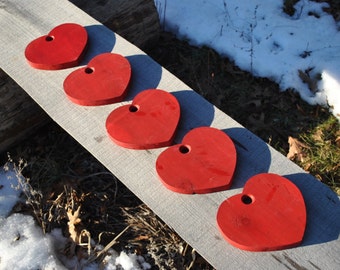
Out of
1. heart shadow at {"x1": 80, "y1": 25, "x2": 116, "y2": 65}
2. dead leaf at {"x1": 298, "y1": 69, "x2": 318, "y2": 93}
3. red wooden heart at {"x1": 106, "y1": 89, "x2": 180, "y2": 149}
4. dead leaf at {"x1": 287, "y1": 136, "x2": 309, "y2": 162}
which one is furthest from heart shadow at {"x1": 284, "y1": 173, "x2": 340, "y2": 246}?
dead leaf at {"x1": 298, "y1": 69, "x2": 318, "y2": 93}

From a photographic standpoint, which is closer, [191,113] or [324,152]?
[191,113]

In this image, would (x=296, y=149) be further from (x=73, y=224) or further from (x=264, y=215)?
(x=73, y=224)

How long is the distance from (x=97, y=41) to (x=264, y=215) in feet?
5.23

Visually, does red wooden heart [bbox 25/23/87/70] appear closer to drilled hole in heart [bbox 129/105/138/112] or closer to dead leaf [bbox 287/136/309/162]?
drilled hole in heart [bbox 129/105/138/112]

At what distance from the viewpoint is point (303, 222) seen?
2166 millimetres

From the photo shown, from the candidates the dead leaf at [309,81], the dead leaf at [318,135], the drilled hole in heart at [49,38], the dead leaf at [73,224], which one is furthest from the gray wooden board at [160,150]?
the dead leaf at [309,81]

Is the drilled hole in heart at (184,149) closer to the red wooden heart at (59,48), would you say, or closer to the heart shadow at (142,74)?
the heart shadow at (142,74)

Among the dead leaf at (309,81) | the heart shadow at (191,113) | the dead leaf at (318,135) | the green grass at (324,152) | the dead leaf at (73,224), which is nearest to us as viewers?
the heart shadow at (191,113)

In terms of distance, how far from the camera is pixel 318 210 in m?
2.26

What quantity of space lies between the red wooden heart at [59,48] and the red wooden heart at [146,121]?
21.2 inches

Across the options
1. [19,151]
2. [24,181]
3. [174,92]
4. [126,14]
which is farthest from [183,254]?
[126,14]

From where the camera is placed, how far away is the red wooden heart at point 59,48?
→ 2.89 m

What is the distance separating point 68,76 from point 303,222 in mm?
1585

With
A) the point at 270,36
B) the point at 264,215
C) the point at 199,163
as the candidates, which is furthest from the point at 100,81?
the point at 270,36
